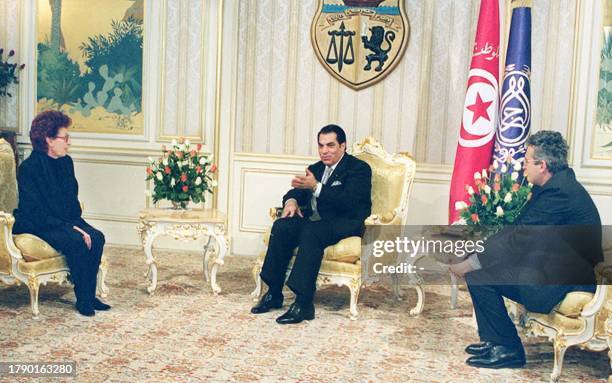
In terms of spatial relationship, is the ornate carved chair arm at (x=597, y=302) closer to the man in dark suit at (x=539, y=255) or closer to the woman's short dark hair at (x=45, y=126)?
the man in dark suit at (x=539, y=255)

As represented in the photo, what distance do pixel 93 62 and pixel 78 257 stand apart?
132 inches

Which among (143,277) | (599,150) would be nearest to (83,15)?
(143,277)

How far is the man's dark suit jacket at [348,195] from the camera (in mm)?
5211

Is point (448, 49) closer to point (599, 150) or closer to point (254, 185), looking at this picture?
point (599, 150)

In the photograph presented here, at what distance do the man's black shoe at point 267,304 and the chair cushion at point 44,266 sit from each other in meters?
1.32

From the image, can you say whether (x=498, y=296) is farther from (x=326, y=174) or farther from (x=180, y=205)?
(x=180, y=205)

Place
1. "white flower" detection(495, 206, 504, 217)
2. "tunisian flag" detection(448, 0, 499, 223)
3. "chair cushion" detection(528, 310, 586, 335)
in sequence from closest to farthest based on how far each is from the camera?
"chair cushion" detection(528, 310, 586, 335), "white flower" detection(495, 206, 504, 217), "tunisian flag" detection(448, 0, 499, 223)

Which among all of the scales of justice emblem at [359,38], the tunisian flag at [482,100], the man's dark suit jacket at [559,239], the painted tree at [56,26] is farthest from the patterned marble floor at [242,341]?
the painted tree at [56,26]

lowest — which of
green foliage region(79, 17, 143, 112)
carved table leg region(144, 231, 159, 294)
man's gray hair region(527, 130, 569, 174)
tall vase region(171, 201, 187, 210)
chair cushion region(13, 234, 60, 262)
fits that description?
carved table leg region(144, 231, 159, 294)

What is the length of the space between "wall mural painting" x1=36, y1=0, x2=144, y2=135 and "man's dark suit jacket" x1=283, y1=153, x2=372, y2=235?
9.54 feet

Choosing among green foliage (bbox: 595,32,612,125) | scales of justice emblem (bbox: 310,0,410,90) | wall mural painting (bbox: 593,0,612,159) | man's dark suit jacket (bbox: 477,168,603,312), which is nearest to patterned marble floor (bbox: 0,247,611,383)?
man's dark suit jacket (bbox: 477,168,603,312)

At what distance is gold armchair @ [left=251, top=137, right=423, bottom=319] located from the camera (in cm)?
500

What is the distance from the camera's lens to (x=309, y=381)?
3.65m

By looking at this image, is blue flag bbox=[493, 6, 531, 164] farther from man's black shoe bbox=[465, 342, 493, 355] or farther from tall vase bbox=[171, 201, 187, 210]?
tall vase bbox=[171, 201, 187, 210]
